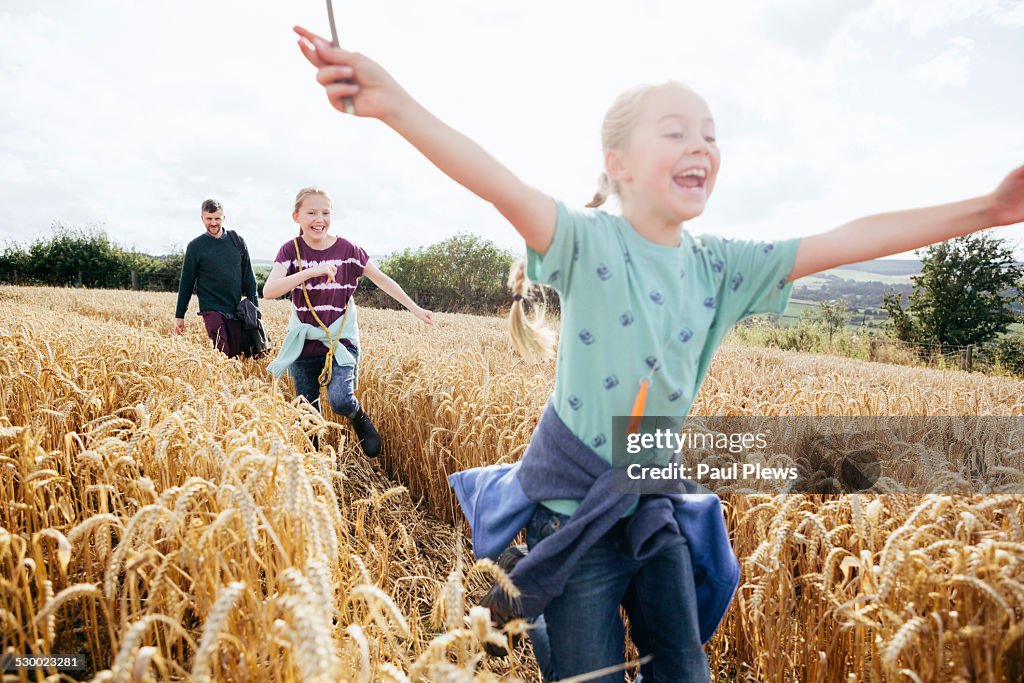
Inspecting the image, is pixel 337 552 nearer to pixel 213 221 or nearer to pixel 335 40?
pixel 335 40

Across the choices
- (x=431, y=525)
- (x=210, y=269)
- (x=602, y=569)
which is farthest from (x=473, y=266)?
(x=602, y=569)

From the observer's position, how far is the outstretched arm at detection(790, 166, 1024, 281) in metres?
1.55

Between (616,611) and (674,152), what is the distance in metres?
1.13

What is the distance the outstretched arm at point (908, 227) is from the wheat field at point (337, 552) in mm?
611

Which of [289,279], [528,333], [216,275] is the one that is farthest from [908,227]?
[216,275]

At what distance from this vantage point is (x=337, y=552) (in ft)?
4.35

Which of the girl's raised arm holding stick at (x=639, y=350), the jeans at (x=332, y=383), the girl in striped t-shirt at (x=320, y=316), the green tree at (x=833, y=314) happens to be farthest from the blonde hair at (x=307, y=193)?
the green tree at (x=833, y=314)

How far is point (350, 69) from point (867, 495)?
2031 millimetres

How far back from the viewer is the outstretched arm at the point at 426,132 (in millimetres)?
1184

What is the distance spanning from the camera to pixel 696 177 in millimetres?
1496

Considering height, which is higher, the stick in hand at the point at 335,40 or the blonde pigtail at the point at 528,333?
the stick in hand at the point at 335,40

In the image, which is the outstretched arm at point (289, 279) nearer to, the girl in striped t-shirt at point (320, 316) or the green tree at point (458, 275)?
the girl in striped t-shirt at point (320, 316)

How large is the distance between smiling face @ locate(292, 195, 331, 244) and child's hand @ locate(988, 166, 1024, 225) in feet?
10.4

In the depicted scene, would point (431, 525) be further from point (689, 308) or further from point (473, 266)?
point (473, 266)
